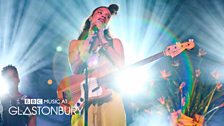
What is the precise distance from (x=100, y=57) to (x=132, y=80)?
2.30 ft

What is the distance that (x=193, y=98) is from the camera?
27.4 feet

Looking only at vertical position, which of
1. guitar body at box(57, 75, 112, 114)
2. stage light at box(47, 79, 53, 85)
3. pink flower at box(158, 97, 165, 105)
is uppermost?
stage light at box(47, 79, 53, 85)

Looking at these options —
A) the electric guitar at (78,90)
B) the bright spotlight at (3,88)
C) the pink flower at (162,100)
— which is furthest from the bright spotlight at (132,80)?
the bright spotlight at (3,88)

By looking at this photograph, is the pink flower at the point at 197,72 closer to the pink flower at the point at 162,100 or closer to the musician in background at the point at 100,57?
the pink flower at the point at 162,100

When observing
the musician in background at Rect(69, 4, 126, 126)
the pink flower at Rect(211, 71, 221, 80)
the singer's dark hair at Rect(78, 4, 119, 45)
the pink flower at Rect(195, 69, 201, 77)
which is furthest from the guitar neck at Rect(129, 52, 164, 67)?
the pink flower at Rect(211, 71, 221, 80)

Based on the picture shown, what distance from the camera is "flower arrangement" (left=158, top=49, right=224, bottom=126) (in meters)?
8.24

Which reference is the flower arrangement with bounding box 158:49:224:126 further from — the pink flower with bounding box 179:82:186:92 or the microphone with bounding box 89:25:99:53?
the microphone with bounding box 89:25:99:53

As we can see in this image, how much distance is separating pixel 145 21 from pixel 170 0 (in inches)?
26.2

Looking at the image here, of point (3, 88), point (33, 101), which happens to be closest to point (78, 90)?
point (33, 101)

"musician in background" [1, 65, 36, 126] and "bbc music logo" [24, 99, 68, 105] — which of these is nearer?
"musician in background" [1, 65, 36, 126]

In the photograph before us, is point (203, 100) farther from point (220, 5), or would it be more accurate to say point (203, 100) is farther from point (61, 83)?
point (61, 83)

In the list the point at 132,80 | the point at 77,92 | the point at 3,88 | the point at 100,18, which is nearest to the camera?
the point at 3,88

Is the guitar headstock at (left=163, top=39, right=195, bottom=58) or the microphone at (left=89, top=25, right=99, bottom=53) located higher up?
the microphone at (left=89, top=25, right=99, bottom=53)

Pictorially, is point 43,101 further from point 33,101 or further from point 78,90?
point 78,90
